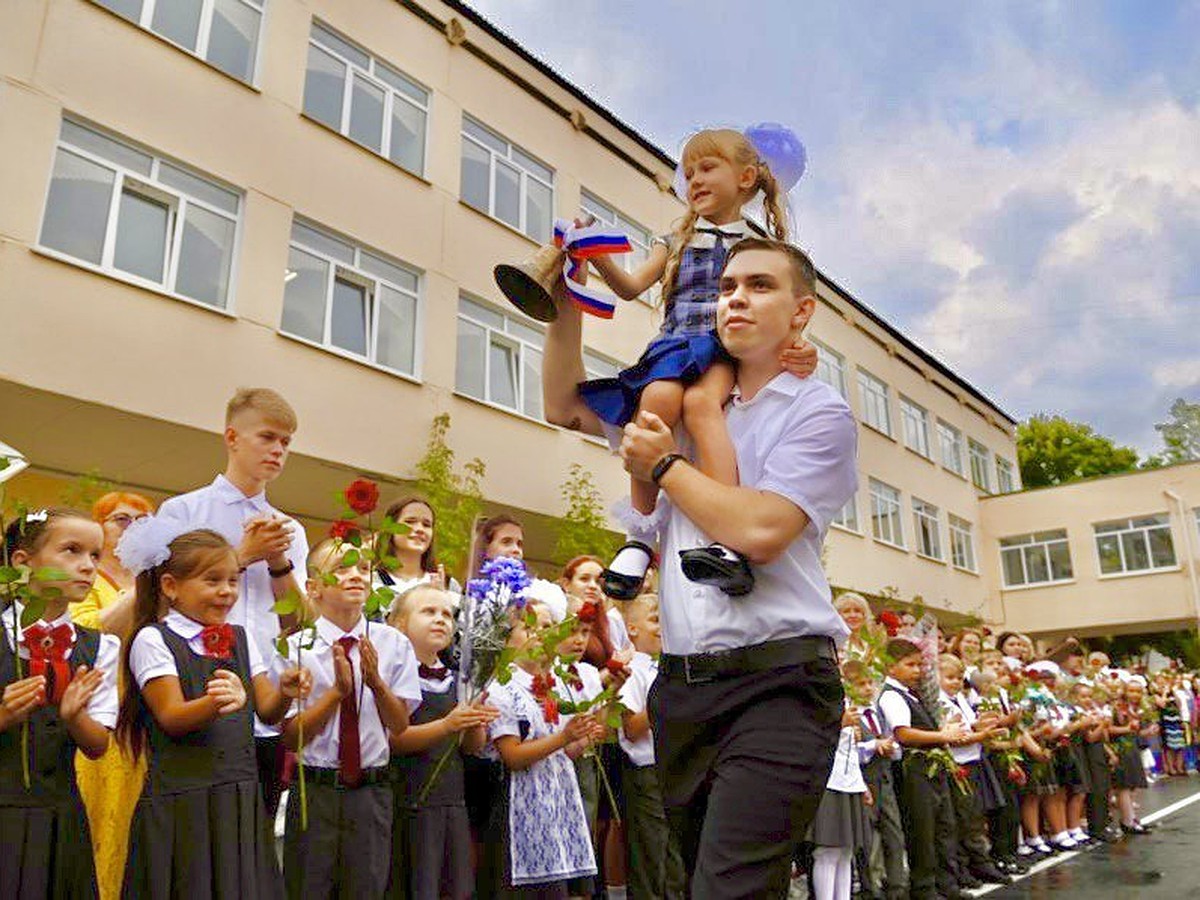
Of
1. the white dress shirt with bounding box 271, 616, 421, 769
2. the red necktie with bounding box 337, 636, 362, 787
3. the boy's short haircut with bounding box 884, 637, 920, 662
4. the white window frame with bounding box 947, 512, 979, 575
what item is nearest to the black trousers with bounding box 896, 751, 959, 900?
the boy's short haircut with bounding box 884, 637, 920, 662

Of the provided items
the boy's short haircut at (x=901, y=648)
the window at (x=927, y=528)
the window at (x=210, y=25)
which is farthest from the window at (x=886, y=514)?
the window at (x=210, y=25)

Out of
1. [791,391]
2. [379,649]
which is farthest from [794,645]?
[379,649]

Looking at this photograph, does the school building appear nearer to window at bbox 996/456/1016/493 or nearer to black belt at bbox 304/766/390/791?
black belt at bbox 304/766/390/791

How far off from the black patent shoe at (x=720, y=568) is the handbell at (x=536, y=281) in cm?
78

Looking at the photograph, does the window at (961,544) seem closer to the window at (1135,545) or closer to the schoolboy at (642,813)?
the window at (1135,545)

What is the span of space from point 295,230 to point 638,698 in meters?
8.70

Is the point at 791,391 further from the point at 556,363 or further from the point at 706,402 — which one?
the point at 556,363

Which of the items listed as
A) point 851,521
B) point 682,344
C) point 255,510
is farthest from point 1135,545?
point 682,344

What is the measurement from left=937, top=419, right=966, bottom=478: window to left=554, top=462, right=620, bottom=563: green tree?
1870 centimetres

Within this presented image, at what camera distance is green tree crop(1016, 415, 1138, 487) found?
44.7 meters

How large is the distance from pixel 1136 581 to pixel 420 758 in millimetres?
30505

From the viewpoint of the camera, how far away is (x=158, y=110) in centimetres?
1105

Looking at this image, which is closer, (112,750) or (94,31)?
(112,750)

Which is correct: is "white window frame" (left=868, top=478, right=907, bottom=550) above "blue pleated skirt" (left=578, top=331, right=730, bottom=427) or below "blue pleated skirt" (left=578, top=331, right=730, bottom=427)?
above
